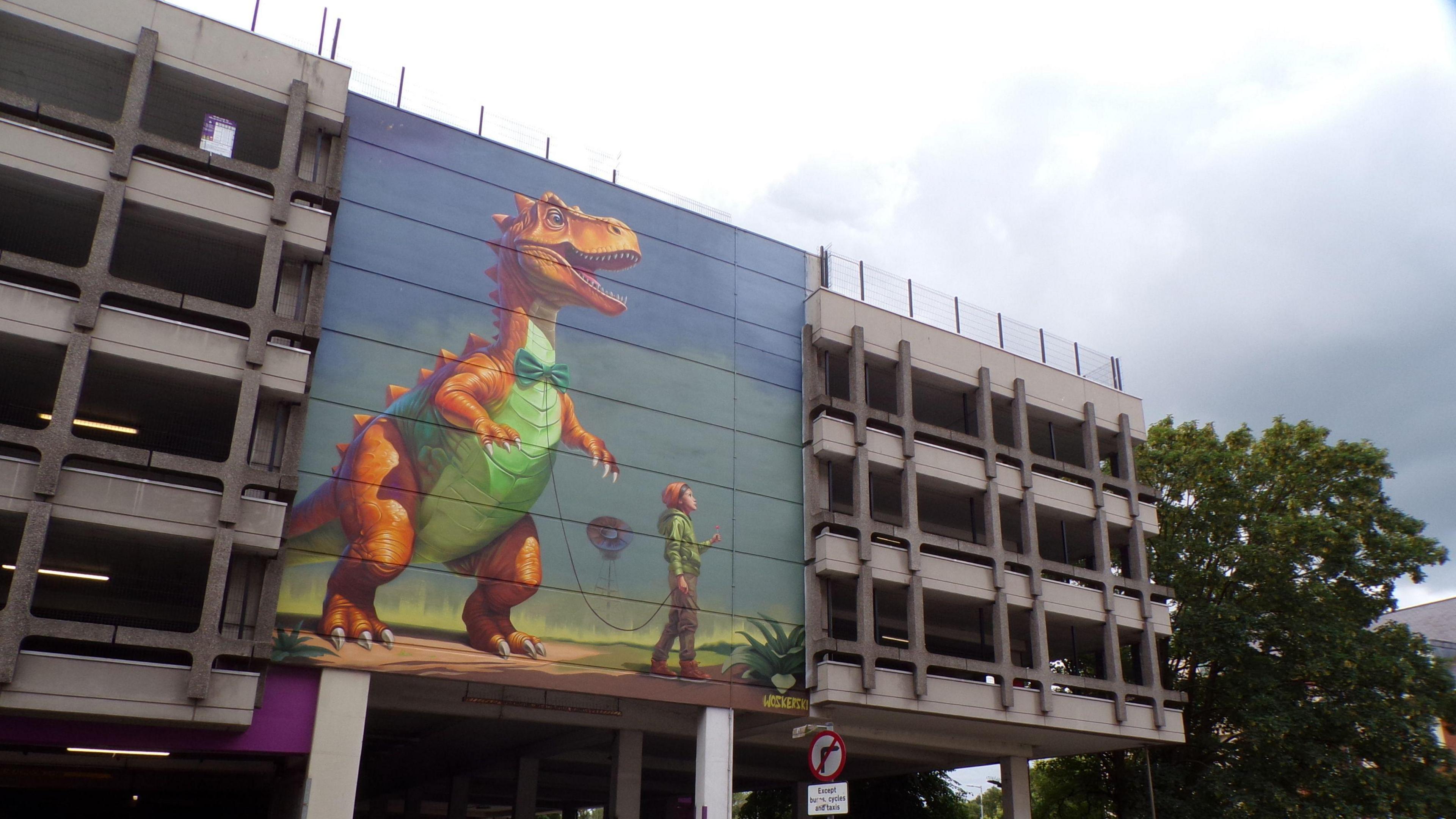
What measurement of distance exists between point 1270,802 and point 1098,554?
39.2ft

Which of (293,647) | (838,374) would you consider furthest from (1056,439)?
(293,647)

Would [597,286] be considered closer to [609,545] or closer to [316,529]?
[609,545]

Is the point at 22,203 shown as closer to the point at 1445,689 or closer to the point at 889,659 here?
the point at 889,659

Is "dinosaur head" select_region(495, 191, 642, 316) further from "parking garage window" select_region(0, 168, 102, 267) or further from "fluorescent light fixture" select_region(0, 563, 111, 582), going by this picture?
"fluorescent light fixture" select_region(0, 563, 111, 582)

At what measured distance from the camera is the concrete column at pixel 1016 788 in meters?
41.8

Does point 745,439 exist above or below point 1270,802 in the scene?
above

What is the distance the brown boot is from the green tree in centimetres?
2377

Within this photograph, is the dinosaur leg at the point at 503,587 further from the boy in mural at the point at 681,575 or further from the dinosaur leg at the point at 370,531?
the boy in mural at the point at 681,575

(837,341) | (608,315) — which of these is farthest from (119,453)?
(837,341)

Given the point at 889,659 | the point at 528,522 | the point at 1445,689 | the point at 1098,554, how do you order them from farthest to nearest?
1. the point at 1445,689
2. the point at 1098,554
3. the point at 889,659
4. the point at 528,522

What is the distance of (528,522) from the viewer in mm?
32344

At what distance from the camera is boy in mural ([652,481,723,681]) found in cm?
3366

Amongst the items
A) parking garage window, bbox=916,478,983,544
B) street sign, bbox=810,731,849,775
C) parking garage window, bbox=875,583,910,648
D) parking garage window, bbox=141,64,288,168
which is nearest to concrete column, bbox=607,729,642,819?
parking garage window, bbox=875,583,910,648

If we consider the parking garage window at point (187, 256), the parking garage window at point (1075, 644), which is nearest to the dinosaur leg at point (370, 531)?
the parking garage window at point (187, 256)
